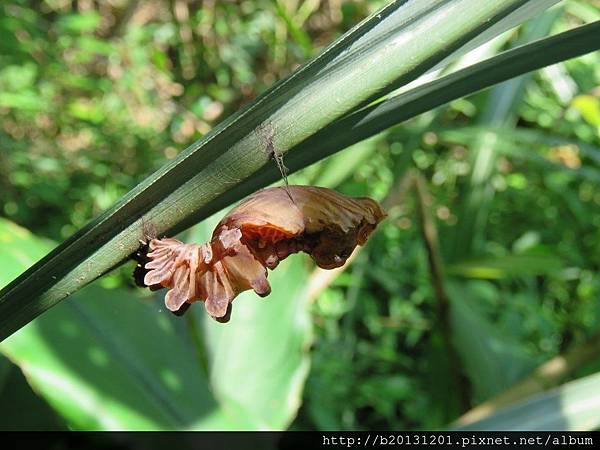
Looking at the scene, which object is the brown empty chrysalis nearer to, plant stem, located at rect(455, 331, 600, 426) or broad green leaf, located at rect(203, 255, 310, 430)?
broad green leaf, located at rect(203, 255, 310, 430)

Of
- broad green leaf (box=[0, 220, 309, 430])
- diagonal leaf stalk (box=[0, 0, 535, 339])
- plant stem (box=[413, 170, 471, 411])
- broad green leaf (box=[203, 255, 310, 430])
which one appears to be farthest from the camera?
plant stem (box=[413, 170, 471, 411])

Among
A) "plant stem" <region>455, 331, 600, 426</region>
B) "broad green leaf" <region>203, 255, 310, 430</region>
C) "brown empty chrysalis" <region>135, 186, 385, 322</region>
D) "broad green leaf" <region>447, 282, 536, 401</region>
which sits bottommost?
"brown empty chrysalis" <region>135, 186, 385, 322</region>

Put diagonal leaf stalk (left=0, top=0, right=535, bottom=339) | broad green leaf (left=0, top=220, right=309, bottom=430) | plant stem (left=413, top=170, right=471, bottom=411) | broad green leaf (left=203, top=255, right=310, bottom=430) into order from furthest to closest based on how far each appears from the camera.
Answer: plant stem (left=413, top=170, right=471, bottom=411)
broad green leaf (left=203, top=255, right=310, bottom=430)
broad green leaf (left=0, top=220, right=309, bottom=430)
diagonal leaf stalk (left=0, top=0, right=535, bottom=339)

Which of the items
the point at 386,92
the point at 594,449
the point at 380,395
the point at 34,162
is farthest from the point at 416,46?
the point at 34,162

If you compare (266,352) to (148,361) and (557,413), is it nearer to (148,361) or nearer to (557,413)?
(148,361)

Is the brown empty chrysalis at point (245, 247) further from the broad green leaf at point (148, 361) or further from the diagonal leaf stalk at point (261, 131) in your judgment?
the broad green leaf at point (148, 361)

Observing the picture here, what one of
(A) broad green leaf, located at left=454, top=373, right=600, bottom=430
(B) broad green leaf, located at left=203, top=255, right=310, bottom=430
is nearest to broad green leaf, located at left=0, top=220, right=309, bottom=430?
(B) broad green leaf, located at left=203, top=255, right=310, bottom=430

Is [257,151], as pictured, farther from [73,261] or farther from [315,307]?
[315,307]

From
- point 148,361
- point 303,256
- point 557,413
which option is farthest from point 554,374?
→ point 148,361
